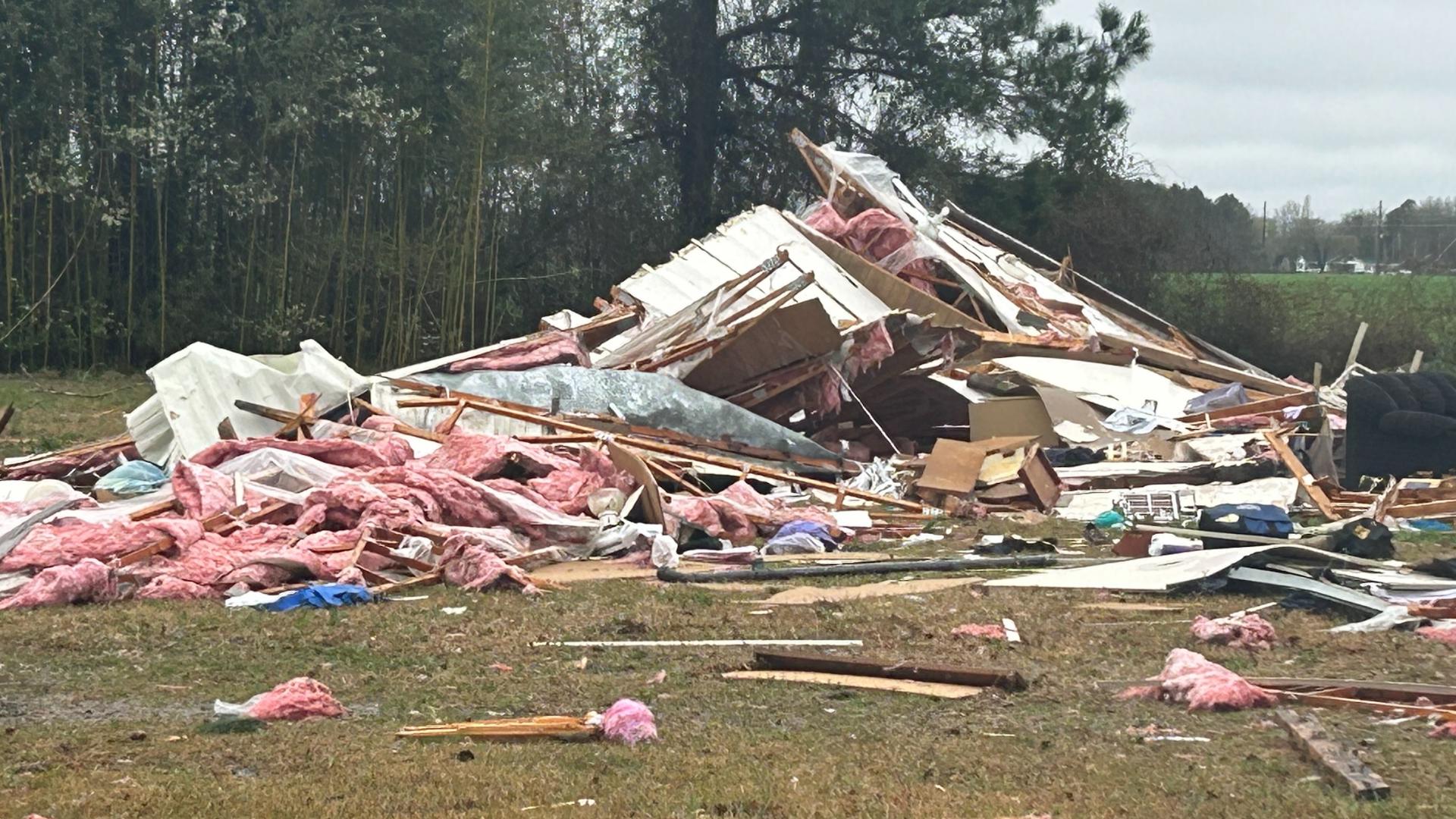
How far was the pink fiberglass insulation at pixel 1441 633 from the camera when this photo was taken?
6.57 meters

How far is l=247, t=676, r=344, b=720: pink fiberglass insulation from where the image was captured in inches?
215

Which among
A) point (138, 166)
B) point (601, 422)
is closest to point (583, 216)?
point (138, 166)

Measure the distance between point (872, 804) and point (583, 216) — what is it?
22.2 metres

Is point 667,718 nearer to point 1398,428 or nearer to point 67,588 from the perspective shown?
point 67,588

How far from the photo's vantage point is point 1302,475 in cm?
1205

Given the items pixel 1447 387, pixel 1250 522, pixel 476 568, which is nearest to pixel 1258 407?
pixel 1447 387

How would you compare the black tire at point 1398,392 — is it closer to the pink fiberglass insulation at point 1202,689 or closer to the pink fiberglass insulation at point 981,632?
the pink fiberglass insulation at point 981,632

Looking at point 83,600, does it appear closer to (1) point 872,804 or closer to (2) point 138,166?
(1) point 872,804

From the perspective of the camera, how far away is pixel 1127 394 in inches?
683

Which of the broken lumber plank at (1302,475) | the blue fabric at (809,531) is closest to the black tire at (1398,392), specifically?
the broken lumber plank at (1302,475)

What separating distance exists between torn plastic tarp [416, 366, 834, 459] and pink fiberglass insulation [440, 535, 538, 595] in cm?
461

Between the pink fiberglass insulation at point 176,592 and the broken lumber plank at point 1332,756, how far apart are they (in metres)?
5.46

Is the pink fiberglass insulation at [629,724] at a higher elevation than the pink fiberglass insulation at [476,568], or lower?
higher

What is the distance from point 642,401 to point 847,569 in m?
4.99
